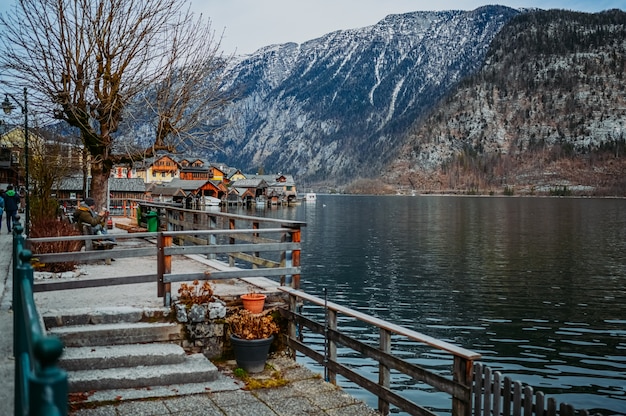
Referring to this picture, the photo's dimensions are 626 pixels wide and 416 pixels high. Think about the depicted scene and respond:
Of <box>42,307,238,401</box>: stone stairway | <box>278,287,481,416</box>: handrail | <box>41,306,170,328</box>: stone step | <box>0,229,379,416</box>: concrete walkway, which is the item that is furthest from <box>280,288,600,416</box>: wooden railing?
<box>41,306,170,328</box>: stone step

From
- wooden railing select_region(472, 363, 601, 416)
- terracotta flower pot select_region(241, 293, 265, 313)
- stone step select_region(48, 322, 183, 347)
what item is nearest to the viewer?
wooden railing select_region(472, 363, 601, 416)

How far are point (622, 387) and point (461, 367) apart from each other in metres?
12.7

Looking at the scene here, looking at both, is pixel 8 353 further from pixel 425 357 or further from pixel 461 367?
pixel 425 357

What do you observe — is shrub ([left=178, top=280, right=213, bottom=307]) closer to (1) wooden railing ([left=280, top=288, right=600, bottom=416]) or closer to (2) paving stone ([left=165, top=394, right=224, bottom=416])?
(1) wooden railing ([left=280, top=288, right=600, bottom=416])

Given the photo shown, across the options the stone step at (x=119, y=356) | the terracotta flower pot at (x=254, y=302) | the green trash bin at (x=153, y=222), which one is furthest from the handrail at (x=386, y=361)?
the green trash bin at (x=153, y=222)

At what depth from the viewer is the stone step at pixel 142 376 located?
8336mm

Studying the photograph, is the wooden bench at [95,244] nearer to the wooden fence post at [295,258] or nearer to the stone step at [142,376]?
the wooden fence post at [295,258]

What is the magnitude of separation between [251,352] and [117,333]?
2.31 meters

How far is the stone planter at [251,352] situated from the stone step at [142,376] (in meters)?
0.76

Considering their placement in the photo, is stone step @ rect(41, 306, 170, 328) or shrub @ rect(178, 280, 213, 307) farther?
shrub @ rect(178, 280, 213, 307)

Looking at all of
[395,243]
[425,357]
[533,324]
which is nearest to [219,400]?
[425,357]

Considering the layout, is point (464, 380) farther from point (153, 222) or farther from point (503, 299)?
point (503, 299)

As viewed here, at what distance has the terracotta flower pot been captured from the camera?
1103 cm

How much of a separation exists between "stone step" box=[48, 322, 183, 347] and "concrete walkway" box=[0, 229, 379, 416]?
93 cm
